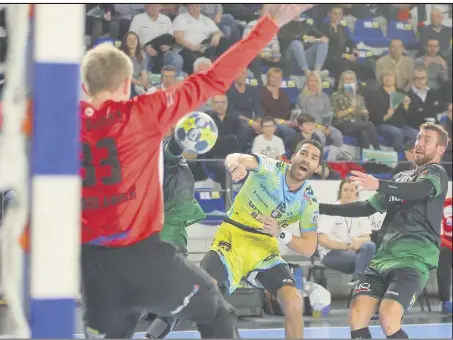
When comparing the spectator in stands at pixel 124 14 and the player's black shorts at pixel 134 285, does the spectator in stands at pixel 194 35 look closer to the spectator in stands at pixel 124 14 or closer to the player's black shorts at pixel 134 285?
the spectator in stands at pixel 124 14

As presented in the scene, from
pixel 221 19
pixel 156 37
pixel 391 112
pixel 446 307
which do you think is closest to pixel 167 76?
pixel 156 37

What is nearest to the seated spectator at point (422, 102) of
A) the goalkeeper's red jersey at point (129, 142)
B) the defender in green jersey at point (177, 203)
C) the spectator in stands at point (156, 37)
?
the spectator in stands at point (156, 37)

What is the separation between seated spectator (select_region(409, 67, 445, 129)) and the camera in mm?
13695

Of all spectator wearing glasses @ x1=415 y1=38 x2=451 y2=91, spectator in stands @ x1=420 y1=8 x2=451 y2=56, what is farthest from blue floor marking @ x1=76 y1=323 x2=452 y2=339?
spectator in stands @ x1=420 y1=8 x2=451 y2=56

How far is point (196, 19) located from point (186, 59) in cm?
76

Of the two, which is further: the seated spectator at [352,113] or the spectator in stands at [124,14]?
the seated spectator at [352,113]

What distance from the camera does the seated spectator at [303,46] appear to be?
1376cm

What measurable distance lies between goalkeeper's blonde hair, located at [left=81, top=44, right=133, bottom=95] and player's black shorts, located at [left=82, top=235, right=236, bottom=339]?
30.1 inches

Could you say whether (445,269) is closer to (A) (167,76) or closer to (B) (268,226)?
(A) (167,76)

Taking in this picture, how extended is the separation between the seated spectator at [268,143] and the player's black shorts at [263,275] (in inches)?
185

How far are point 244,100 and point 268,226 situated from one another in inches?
238

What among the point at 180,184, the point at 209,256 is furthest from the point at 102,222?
the point at 180,184

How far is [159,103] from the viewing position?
4.22 metres

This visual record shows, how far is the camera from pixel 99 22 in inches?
493
